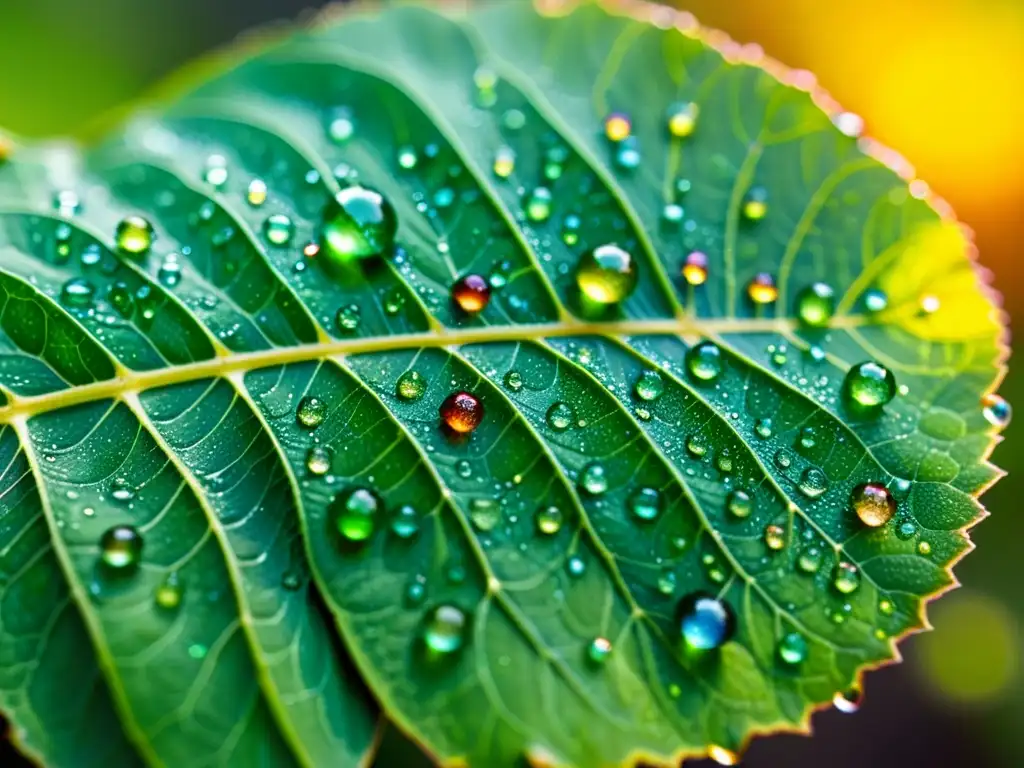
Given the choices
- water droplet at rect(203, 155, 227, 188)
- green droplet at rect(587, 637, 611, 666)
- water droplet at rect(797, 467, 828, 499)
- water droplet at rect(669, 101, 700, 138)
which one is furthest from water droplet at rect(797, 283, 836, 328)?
water droplet at rect(203, 155, 227, 188)

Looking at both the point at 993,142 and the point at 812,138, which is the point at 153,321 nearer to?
the point at 812,138

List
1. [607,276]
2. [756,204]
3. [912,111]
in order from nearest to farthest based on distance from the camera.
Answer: [607,276], [756,204], [912,111]

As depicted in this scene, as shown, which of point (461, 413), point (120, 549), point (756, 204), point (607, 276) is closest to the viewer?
point (120, 549)

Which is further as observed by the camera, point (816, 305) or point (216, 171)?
point (216, 171)

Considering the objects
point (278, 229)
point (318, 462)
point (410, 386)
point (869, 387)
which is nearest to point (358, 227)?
point (278, 229)

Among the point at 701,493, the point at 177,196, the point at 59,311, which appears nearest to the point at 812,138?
the point at 701,493

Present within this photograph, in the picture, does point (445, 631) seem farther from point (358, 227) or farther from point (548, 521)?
point (358, 227)
